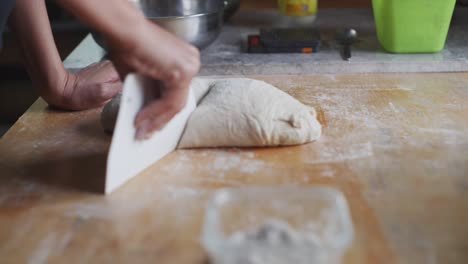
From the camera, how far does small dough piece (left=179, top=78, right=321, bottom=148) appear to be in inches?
49.3

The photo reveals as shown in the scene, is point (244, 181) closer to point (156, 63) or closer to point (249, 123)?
point (249, 123)

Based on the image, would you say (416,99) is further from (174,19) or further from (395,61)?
(174,19)

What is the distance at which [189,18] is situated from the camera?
1.72 m

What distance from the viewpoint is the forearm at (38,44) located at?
1.48m

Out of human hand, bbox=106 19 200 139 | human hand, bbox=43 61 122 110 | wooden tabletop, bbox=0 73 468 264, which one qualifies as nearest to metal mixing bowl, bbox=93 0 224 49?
human hand, bbox=43 61 122 110

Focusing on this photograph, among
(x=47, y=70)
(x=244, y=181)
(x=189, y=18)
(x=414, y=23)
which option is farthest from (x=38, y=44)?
(x=414, y=23)

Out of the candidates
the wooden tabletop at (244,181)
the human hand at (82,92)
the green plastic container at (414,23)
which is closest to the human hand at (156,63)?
the wooden tabletop at (244,181)

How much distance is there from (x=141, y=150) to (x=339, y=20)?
1303 millimetres

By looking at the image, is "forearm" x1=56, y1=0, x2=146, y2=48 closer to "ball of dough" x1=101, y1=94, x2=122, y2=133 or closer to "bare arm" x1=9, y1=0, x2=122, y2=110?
"ball of dough" x1=101, y1=94, x2=122, y2=133

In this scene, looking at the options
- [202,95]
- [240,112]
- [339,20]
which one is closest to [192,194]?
[240,112]

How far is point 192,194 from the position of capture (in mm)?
1086

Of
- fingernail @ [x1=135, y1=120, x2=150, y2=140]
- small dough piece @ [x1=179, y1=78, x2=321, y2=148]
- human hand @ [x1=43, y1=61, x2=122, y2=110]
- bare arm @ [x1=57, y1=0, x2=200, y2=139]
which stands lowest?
human hand @ [x1=43, y1=61, x2=122, y2=110]

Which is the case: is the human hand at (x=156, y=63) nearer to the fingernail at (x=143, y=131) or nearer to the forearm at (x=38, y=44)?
the fingernail at (x=143, y=131)

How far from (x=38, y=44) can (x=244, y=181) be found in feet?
2.37
